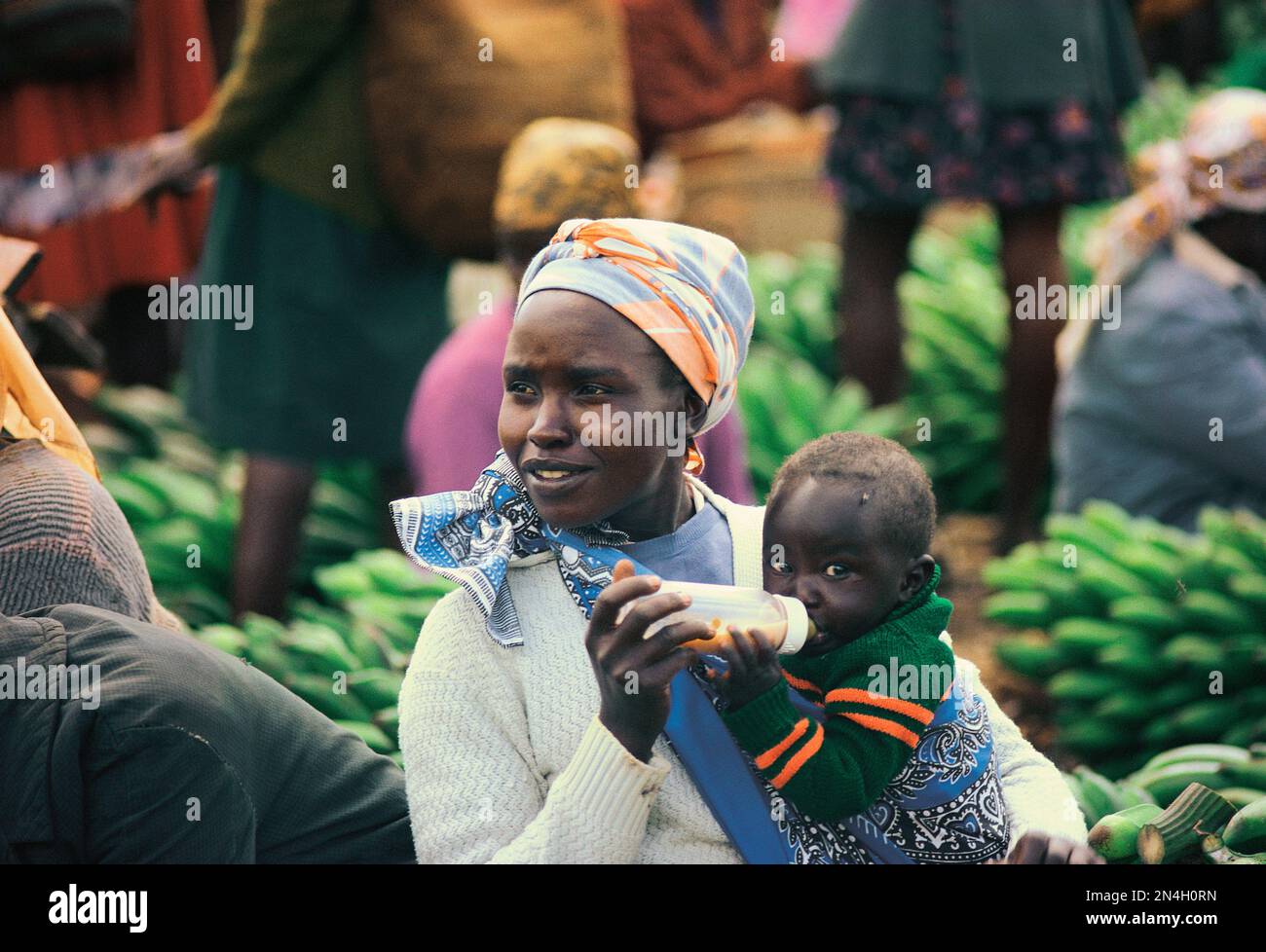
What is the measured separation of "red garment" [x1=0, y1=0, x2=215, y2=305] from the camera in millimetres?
5934

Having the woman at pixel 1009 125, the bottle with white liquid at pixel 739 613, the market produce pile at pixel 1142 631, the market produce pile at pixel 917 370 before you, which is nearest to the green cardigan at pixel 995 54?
the woman at pixel 1009 125

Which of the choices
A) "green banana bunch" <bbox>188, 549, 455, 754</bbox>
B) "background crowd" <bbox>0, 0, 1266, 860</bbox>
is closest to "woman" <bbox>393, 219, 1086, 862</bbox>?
"background crowd" <bbox>0, 0, 1266, 860</bbox>

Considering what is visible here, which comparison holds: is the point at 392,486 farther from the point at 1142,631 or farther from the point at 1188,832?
the point at 1188,832

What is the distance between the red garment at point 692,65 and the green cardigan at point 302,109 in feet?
20.6

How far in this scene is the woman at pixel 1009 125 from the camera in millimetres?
5547

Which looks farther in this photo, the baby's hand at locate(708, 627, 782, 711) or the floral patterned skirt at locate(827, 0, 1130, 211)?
the floral patterned skirt at locate(827, 0, 1130, 211)

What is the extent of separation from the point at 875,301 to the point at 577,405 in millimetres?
3824

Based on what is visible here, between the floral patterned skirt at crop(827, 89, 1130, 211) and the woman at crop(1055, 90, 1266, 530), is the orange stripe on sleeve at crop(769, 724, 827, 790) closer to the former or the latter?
the woman at crop(1055, 90, 1266, 530)

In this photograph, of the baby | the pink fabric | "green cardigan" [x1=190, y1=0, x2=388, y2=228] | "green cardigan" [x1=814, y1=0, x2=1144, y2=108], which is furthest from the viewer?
"green cardigan" [x1=814, y1=0, x2=1144, y2=108]

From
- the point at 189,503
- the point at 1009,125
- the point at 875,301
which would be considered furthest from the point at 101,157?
the point at 1009,125

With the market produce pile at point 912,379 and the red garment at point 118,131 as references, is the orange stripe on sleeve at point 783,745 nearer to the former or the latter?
the market produce pile at point 912,379

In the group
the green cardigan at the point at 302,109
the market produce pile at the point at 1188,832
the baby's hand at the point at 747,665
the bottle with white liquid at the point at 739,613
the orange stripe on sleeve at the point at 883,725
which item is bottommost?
the market produce pile at the point at 1188,832

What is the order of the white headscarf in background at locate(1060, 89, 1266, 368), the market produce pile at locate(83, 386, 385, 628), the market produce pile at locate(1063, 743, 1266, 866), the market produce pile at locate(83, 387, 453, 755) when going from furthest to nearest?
the market produce pile at locate(83, 386, 385, 628) < the white headscarf in background at locate(1060, 89, 1266, 368) < the market produce pile at locate(83, 387, 453, 755) < the market produce pile at locate(1063, 743, 1266, 866)
